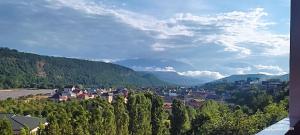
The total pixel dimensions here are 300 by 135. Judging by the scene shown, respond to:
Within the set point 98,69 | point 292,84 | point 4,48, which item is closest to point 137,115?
point 292,84

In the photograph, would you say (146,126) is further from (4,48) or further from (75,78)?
(75,78)

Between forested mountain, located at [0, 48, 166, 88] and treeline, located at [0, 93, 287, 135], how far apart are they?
43613 millimetres

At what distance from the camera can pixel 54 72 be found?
7731 cm

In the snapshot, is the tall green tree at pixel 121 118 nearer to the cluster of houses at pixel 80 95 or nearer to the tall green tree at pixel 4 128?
the tall green tree at pixel 4 128

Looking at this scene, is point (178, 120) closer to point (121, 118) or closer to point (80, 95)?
point (121, 118)

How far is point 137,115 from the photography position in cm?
1800

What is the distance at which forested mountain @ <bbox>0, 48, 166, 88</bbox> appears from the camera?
64.5 meters

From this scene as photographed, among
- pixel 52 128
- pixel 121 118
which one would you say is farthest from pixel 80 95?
pixel 52 128

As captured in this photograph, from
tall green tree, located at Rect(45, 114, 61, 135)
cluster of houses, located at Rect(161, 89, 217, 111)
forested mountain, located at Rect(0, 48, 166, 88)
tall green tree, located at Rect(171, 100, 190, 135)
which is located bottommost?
cluster of houses, located at Rect(161, 89, 217, 111)

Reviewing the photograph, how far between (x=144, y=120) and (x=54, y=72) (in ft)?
202

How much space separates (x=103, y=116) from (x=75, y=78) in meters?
69.6

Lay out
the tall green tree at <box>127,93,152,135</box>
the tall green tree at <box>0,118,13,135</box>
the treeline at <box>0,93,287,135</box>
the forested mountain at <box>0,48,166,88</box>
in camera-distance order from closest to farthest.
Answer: the tall green tree at <box>0,118,13,135</box>
the treeline at <box>0,93,287,135</box>
the tall green tree at <box>127,93,152,135</box>
the forested mountain at <box>0,48,166,88</box>

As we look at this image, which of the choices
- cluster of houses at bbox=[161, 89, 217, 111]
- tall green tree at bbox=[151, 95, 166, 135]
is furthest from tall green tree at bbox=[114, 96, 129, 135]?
cluster of houses at bbox=[161, 89, 217, 111]

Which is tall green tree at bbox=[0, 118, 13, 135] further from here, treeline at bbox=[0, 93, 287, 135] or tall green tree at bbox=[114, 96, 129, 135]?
tall green tree at bbox=[114, 96, 129, 135]
